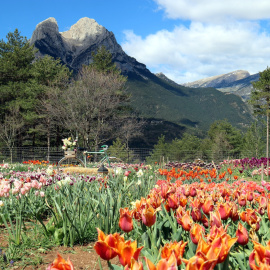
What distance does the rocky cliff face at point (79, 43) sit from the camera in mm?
105875

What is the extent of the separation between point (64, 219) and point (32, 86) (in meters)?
24.7

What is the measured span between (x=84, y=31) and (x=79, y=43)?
666 centimetres

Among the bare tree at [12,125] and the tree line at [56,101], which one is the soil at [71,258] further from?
the bare tree at [12,125]

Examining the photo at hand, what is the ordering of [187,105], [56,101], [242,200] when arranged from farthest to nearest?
[187,105]
[56,101]
[242,200]

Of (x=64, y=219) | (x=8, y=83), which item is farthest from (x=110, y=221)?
(x=8, y=83)

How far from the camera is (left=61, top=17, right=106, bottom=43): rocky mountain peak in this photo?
123875mm

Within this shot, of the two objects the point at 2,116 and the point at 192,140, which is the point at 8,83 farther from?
the point at 192,140

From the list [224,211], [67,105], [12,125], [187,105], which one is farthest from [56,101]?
[187,105]

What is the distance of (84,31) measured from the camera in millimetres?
124875

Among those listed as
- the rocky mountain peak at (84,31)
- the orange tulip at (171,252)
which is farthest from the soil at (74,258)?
the rocky mountain peak at (84,31)

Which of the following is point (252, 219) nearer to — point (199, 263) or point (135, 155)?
point (199, 263)

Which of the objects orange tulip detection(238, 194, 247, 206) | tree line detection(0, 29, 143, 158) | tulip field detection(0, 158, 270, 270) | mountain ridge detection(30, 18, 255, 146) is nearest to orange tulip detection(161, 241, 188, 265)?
tulip field detection(0, 158, 270, 270)

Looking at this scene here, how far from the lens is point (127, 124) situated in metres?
25.3

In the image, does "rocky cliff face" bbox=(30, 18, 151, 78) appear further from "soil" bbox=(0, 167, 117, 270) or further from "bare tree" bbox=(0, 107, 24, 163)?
"soil" bbox=(0, 167, 117, 270)
